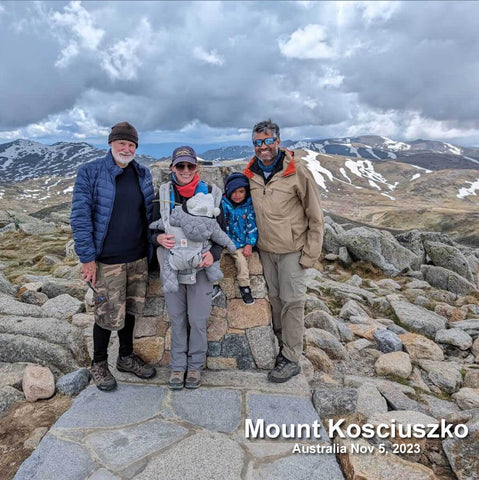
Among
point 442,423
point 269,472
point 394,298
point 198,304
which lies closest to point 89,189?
point 198,304

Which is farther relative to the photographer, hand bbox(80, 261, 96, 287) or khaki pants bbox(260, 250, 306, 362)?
khaki pants bbox(260, 250, 306, 362)

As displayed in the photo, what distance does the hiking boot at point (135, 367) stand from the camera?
5.61 meters

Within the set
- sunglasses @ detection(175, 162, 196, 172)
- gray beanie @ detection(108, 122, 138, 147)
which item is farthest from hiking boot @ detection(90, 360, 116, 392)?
gray beanie @ detection(108, 122, 138, 147)

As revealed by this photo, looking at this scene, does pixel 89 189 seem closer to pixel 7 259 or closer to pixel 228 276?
pixel 228 276

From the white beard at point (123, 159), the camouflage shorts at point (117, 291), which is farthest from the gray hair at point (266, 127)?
the camouflage shorts at point (117, 291)

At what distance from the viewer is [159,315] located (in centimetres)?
605

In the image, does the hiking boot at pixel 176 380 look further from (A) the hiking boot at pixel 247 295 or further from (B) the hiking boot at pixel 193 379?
(A) the hiking boot at pixel 247 295

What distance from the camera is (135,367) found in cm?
567

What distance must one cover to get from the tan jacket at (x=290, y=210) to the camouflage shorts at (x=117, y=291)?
1970 millimetres

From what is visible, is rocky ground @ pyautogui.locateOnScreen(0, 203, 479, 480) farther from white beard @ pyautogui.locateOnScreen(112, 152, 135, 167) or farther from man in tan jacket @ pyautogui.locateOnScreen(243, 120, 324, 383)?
white beard @ pyautogui.locateOnScreen(112, 152, 135, 167)

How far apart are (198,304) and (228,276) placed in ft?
3.32

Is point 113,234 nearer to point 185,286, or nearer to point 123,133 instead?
point 185,286

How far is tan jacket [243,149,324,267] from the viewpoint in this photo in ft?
16.9

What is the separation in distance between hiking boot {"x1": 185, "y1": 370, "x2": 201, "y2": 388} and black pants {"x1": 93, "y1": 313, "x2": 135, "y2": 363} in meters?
1.11
